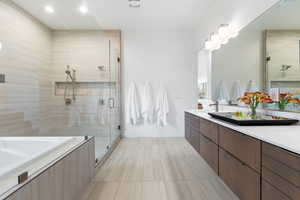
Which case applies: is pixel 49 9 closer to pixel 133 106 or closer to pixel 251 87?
pixel 133 106

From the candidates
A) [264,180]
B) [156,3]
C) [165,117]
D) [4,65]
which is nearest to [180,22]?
[156,3]

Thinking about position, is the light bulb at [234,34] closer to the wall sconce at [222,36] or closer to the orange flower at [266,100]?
the wall sconce at [222,36]

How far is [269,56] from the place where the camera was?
1766 millimetres

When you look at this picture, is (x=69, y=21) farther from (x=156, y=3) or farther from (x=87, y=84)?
(x=156, y=3)

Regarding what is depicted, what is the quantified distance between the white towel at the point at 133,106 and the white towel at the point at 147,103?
0.13 metres

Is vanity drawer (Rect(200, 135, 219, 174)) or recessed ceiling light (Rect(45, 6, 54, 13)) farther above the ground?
recessed ceiling light (Rect(45, 6, 54, 13))

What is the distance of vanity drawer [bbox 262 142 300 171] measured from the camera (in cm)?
83

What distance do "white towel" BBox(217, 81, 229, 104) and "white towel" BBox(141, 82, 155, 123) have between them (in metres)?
1.70

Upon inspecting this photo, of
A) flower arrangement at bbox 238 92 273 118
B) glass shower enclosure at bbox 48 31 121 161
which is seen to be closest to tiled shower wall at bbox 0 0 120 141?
glass shower enclosure at bbox 48 31 121 161

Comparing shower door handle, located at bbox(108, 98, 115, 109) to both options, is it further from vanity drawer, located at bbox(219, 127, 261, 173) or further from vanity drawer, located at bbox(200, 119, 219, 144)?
vanity drawer, located at bbox(219, 127, 261, 173)

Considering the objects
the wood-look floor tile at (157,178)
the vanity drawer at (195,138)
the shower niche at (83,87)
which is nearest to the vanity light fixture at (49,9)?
the shower niche at (83,87)

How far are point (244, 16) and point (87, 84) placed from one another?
2.77 m

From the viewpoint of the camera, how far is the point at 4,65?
194 cm

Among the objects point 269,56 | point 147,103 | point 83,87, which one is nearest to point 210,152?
point 269,56
